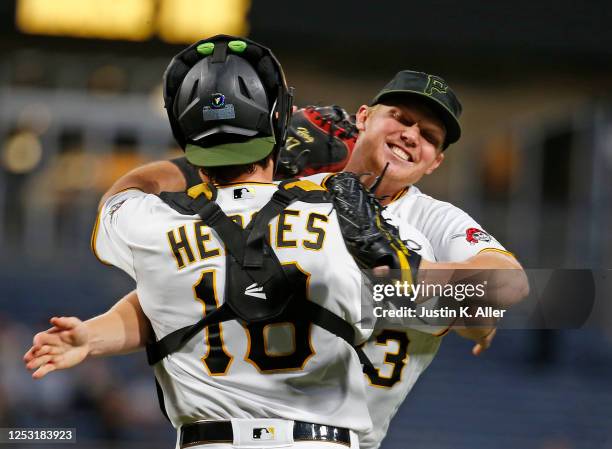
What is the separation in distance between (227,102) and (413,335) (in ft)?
3.20

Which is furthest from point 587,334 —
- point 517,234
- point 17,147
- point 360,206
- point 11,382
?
point 360,206

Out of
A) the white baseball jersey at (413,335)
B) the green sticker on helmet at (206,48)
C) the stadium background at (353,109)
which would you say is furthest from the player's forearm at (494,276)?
the stadium background at (353,109)

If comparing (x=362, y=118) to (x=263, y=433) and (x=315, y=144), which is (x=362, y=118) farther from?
(x=263, y=433)

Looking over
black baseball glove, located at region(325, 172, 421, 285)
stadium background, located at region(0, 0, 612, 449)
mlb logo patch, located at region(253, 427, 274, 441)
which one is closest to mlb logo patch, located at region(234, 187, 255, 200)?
black baseball glove, located at region(325, 172, 421, 285)

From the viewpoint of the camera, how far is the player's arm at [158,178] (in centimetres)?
291

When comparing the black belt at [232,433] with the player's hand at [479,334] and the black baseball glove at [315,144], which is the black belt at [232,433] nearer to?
the player's hand at [479,334]

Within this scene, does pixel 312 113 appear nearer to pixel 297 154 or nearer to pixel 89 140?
pixel 297 154

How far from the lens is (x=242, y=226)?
246 centimetres

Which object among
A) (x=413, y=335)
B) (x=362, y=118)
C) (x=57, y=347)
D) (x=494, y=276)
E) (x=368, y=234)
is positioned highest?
(x=362, y=118)

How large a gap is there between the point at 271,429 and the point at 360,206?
60 cm

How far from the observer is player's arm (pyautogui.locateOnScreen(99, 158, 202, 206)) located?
291 centimetres

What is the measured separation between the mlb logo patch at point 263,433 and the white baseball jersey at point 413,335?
17.8 inches

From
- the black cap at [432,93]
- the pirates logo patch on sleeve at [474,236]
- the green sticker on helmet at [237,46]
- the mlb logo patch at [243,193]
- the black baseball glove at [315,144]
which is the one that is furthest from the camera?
the black baseball glove at [315,144]

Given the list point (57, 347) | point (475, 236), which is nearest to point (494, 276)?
point (475, 236)
